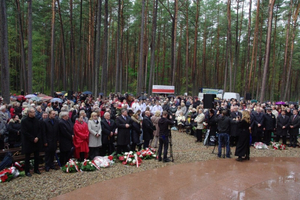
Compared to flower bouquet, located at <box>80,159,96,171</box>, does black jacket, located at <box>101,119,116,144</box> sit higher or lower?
higher

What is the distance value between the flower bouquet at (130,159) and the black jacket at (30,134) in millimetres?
2535

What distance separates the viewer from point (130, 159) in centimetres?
691

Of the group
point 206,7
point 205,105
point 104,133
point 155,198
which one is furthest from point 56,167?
point 206,7

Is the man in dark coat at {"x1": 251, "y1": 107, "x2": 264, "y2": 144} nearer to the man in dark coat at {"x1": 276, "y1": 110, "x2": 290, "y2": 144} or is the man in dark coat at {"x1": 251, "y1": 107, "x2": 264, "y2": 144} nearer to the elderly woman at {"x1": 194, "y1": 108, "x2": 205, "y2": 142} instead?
the man in dark coat at {"x1": 276, "y1": 110, "x2": 290, "y2": 144}

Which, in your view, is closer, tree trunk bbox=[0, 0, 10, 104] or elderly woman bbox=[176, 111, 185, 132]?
tree trunk bbox=[0, 0, 10, 104]

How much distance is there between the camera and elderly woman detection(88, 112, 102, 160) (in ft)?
22.9

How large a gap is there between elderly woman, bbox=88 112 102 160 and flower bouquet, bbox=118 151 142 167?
87 cm

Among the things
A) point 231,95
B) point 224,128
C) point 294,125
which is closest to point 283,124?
point 294,125

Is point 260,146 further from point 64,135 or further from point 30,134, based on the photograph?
point 30,134

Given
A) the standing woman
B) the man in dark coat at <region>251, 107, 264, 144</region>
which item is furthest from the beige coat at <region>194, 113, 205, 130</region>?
the standing woman

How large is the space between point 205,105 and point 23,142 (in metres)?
7.68

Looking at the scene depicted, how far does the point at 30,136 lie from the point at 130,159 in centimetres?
295

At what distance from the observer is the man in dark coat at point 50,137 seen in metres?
6.10

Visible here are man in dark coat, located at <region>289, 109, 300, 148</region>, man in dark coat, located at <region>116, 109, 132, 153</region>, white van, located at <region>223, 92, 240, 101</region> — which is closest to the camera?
man in dark coat, located at <region>116, 109, 132, 153</region>
